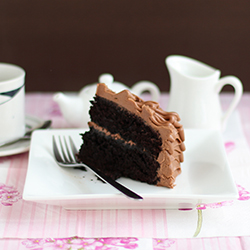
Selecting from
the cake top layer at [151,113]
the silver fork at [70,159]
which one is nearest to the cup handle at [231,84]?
the cake top layer at [151,113]

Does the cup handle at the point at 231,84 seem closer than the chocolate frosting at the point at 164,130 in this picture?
No

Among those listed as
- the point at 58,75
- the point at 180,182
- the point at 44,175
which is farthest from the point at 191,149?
the point at 58,75

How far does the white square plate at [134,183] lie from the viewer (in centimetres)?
84

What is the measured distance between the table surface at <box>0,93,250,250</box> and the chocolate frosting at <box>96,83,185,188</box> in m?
0.10

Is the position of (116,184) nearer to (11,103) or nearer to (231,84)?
(11,103)

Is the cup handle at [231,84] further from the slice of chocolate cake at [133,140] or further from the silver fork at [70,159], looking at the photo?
the silver fork at [70,159]

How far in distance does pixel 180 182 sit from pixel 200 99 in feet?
1.14

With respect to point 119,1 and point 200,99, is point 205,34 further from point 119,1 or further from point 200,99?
point 200,99

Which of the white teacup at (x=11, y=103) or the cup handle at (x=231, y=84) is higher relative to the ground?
the cup handle at (x=231, y=84)

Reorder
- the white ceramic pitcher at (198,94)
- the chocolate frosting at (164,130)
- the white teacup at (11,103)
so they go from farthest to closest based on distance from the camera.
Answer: the white ceramic pitcher at (198,94) < the white teacup at (11,103) < the chocolate frosting at (164,130)

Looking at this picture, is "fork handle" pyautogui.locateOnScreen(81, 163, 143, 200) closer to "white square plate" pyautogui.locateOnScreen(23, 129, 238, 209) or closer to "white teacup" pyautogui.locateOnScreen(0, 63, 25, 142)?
"white square plate" pyautogui.locateOnScreen(23, 129, 238, 209)

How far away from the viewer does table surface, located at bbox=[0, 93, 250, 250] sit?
2.70 feet

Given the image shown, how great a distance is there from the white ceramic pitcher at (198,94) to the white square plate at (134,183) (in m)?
0.10

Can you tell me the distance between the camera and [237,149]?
1.23 metres
